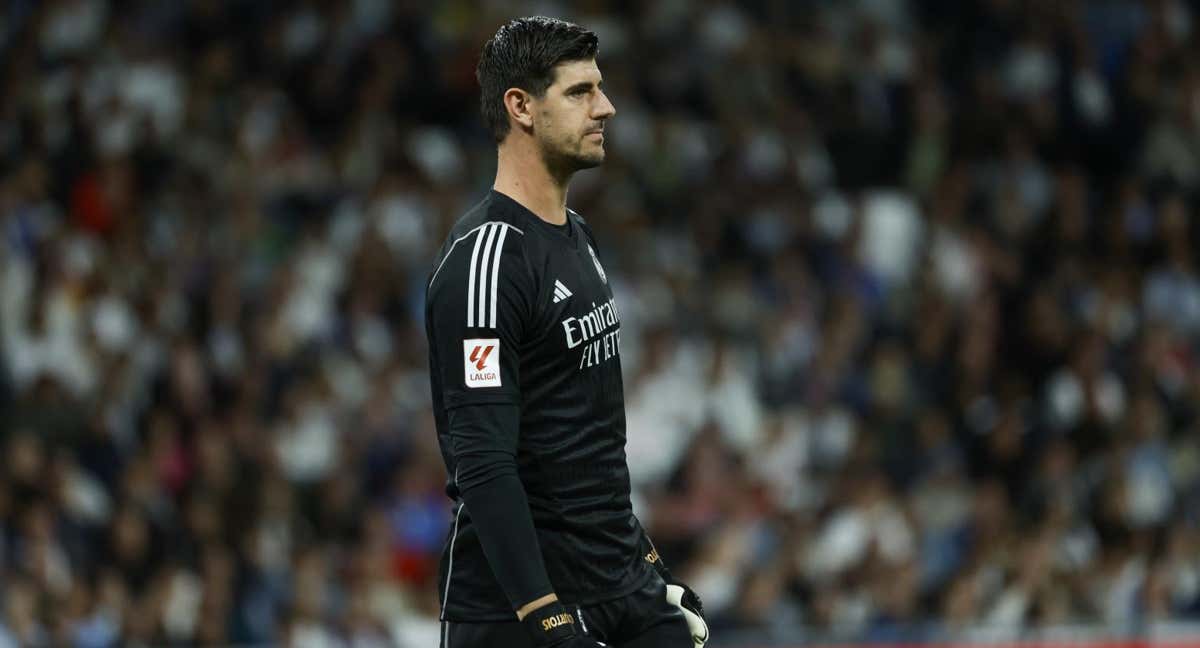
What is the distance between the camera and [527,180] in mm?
4461

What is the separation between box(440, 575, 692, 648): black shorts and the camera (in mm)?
4375

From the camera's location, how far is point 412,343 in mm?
11867

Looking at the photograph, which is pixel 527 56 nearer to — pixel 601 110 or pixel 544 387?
pixel 601 110

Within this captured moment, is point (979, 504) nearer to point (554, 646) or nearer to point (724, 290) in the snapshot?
point (724, 290)

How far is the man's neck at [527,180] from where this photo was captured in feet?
14.6

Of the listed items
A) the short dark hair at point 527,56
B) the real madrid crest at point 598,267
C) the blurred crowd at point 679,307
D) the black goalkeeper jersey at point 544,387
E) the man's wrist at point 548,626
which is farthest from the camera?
the blurred crowd at point 679,307

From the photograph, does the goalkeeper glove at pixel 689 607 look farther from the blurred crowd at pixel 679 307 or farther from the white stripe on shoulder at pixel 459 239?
the blurred crowd at pixel 679 307

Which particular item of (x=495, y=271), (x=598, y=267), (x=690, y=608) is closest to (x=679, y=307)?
(x=690, y=608)

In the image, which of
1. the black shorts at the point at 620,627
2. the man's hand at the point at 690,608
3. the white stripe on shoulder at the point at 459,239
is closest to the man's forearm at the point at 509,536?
the black shorts at the point at 620,627

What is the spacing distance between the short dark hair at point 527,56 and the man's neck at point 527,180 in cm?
5

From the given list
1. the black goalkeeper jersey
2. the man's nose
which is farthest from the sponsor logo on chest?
the man's nose

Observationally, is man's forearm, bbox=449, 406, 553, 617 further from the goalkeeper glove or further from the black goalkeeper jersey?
the goalkeeper glove

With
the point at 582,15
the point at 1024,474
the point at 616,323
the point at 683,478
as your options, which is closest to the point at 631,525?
the point at 616,323

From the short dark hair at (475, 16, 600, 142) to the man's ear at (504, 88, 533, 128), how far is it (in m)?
0.01
